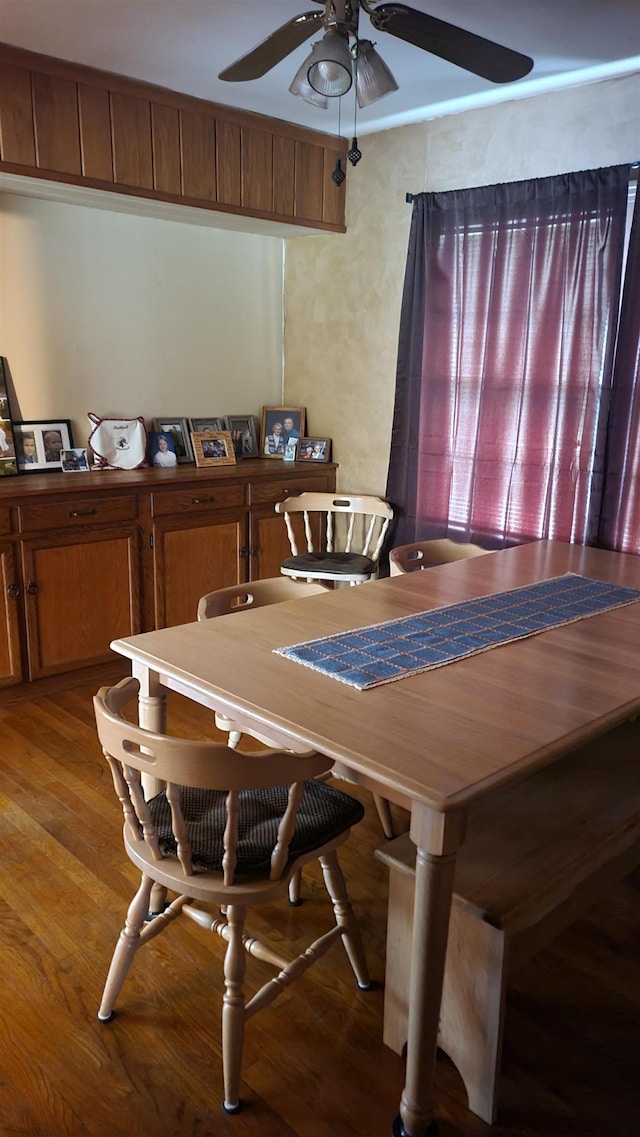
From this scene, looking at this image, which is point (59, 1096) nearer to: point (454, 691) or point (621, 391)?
point (454, 691)

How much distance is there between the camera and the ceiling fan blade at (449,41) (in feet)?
6.36

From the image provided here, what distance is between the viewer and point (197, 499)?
388cm

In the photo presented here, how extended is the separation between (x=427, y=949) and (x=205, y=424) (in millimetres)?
3421

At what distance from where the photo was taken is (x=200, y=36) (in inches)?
112

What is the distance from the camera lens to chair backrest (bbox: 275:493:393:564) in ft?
13.2

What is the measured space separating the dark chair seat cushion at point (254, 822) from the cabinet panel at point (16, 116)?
97.6 inches

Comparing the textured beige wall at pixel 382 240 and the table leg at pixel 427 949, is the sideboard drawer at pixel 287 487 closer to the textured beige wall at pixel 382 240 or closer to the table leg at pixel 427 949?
the textured beige wall at pixel 382 240

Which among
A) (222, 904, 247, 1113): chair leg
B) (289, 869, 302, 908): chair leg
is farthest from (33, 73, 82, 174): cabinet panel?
(222, 904, 247, 1113): chair leg

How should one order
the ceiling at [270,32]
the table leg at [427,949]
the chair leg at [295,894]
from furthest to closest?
the ceiling at [270,32]
the chair leg at [295,894]
the table leg at [427,949]

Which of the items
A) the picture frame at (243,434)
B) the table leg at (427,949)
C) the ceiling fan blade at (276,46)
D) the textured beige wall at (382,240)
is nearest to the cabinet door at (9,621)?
the picture frame at (243,434)

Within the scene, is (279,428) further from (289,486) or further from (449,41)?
(449,41)

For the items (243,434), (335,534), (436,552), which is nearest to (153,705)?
(436,552)

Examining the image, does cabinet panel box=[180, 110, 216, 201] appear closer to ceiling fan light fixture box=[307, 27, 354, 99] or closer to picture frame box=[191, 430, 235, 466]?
picture frame box=[191, 430, 235, 466]

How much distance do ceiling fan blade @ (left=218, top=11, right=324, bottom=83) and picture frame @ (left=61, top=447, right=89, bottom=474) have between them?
6.68 feet
